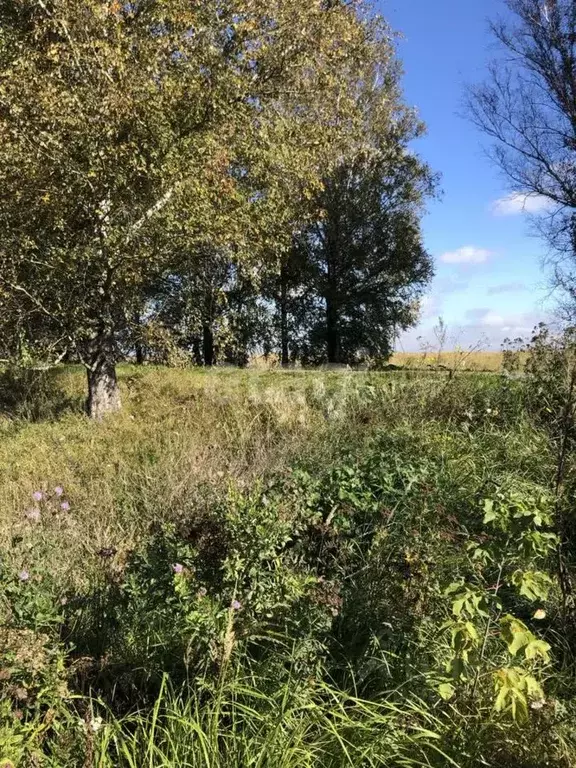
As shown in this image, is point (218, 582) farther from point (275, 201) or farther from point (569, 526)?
point (275, 201)

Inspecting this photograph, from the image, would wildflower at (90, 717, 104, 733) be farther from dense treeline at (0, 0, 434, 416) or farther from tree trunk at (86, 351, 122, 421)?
tree trunk at (86, 351, 122, 421)

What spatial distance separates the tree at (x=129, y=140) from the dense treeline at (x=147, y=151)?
0.02 m

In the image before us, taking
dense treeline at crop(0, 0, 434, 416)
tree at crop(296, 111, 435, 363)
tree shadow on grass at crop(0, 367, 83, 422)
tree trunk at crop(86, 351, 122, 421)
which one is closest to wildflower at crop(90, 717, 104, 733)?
dense treeline at crop(0, 0, 434, 416)

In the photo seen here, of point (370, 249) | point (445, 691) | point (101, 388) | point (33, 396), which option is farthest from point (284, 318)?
point (445, 691)

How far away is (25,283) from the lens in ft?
25.1

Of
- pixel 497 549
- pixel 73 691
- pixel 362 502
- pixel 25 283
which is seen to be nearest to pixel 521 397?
pixel 362 502

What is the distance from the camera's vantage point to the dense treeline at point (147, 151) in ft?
21.9

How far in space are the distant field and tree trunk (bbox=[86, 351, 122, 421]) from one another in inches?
164

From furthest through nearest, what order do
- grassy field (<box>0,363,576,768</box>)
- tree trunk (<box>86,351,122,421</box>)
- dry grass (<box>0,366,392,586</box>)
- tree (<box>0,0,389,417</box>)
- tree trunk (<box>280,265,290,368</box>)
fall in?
tree trunk (<box>280,265,290,368</box>)
tree trunk (<box>86,351,122,421</box>)
tree (<box>0,0,389,417</box>)
dry grass (<box>0,366,392,586</box>)
grassy field (<box>0,363,576,768</box>)

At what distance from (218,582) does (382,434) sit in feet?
9.87

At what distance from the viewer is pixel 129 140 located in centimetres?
691

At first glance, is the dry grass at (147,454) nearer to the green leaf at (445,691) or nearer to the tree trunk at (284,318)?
the green leaf at (445,691)

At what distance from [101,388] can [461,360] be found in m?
4.93

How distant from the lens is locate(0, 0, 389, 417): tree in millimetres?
6660
